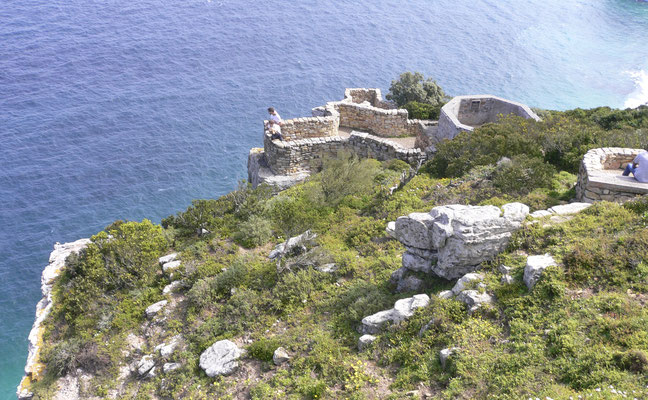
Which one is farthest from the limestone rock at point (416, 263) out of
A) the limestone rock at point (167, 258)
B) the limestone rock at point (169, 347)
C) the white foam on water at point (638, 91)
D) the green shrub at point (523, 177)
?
the white foam on water at point (638, 91)

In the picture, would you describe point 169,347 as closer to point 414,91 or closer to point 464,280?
point 464,280

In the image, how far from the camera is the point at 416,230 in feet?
33.5

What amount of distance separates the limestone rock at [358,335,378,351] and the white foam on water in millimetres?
52345

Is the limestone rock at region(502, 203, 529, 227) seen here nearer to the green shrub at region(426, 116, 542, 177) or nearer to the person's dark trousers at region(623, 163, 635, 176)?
the person's dark trousers at region(623, 163, 635, 176)

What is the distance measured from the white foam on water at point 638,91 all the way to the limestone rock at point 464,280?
166 feet

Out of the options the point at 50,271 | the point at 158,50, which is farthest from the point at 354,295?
the point at 158,50

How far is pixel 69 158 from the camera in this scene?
37875mm

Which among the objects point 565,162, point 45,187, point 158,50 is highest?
point 565,162

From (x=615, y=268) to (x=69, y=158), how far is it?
40.3m

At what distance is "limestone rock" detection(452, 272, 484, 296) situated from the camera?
9.30 m

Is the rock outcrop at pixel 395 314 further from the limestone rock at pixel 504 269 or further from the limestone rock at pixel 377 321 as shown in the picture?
the limestone rock at pixel 504 269

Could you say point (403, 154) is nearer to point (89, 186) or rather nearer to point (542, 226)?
point (542, 226)

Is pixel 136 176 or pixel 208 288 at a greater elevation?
pixel 208 288

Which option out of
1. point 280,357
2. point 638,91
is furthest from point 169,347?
point 638,91
